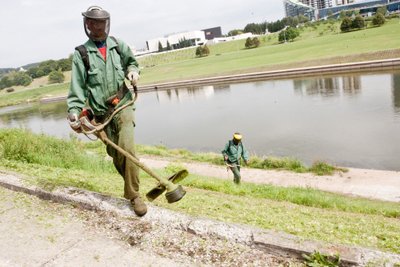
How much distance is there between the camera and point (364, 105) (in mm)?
23953

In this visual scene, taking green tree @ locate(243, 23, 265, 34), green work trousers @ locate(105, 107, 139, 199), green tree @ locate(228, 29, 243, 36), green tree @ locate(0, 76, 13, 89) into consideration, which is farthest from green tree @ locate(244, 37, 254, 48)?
green work trousers @ locate(105, 107, 139, 199)

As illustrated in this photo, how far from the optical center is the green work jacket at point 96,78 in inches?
142

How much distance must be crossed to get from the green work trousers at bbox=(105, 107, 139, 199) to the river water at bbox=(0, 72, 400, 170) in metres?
12.4

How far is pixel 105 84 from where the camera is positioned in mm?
3703

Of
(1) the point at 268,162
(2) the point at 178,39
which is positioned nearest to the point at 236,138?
(1) the point at 268,162

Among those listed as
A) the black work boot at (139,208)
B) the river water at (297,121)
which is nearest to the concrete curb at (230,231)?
the black work boot at (139,208)

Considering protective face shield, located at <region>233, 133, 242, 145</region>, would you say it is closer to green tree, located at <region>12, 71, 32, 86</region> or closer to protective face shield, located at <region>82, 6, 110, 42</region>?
protective face shield, located at <region>82, 6, 110, 42</region>

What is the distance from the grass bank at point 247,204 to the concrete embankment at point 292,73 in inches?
1219

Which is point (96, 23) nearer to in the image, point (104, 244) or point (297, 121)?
point (104, 244)

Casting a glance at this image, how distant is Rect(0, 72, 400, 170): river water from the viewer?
1646 centimetres

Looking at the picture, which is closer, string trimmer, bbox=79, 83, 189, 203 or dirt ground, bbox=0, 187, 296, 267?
dirt ground, bbox=0, 187, 296, 267

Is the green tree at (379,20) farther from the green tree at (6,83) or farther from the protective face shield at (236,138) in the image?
the green tree at (6,83)

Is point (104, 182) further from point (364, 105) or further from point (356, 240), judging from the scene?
→ point (364, 105)

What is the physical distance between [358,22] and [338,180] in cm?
6833
